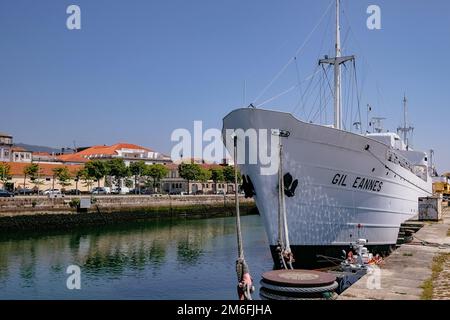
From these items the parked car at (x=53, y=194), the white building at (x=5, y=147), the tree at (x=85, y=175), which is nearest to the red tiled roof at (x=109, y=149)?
the white building at (x=5, y=147)

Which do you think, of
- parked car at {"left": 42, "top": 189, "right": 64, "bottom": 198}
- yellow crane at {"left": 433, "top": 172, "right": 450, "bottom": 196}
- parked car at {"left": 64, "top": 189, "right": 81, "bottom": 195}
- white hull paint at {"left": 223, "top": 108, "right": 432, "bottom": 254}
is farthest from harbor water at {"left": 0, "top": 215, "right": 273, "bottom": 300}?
parked car at {"left": 64, "top": 189, "right": 81, "bottom": 195}

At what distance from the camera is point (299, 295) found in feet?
30.3

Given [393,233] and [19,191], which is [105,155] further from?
[393,233]

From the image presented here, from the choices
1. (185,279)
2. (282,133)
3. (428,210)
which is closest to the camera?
(282,133)

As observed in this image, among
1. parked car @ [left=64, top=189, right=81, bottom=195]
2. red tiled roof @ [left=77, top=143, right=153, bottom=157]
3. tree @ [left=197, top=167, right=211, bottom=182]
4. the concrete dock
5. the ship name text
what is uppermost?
red tiled roof @ [left=77, top=143, right=153, bottom=157]

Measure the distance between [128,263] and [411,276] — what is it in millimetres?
17816

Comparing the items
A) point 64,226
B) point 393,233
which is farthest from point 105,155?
point 393,233

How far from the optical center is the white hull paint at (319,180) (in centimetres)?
1683

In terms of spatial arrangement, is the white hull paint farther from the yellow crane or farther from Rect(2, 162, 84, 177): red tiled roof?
Rect(2, 162, 84, 177): red tiled roof

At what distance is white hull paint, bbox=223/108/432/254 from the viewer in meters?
16.8

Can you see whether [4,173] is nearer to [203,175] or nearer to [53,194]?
[53,194]

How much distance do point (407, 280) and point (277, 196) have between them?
7.56 meters

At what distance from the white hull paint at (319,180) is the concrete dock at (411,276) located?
3.01m

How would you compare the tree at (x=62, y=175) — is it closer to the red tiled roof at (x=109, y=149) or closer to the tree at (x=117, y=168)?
the tree at (x=117, y=168)
